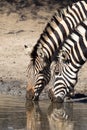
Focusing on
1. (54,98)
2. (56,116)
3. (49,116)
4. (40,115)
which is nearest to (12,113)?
(40,115)

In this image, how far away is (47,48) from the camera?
16281mm

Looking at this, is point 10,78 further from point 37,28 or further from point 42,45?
point 37,28

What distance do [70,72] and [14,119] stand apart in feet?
8.91

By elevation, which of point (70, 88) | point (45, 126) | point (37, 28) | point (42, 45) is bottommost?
point (45, 126)

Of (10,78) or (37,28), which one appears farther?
(37,28)

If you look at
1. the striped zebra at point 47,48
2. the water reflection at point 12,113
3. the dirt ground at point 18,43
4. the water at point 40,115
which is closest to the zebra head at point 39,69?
the striped zebra at point 47,48

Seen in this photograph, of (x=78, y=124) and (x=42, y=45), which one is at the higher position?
(x=42, y=45)

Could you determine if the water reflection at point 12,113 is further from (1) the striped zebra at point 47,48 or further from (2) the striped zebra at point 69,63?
(2) the striped zebra at point 69,63

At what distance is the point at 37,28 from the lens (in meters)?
23.9

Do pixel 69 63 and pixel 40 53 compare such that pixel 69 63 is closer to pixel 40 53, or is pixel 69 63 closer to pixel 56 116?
pixel 40 53

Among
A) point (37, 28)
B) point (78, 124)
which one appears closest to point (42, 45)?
point (78, 124)

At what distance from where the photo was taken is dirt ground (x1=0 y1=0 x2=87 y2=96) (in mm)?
17659

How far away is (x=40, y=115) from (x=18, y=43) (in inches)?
320

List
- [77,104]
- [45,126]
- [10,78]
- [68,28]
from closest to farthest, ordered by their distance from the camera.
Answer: [45,126] < [77,104] < [68,28] < [10,78]
